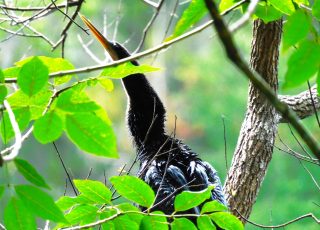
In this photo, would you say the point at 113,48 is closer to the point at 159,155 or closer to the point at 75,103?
the point at 159,155

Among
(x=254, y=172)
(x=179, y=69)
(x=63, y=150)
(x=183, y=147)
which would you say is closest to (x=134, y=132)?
(x=183, y=147)

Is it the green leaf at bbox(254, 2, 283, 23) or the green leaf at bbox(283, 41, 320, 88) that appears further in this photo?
the green leaf at bbox(254, 2, 283, 23)

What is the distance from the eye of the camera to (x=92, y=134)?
3.97ft

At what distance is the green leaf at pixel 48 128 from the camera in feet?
4.09

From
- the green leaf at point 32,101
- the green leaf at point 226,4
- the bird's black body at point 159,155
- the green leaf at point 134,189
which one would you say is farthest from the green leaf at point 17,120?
the bird's black body at point 159,155

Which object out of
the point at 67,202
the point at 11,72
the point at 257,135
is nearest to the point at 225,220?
the point at 67,202

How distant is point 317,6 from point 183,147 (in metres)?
1.90

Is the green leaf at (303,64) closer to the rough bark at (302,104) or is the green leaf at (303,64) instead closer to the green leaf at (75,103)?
the green leaf at (75,103)

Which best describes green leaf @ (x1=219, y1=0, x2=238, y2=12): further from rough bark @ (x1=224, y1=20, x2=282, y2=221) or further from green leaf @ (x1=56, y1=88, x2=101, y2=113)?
rough bark @ (x1=224, y1=20, x2=282, y2=221)

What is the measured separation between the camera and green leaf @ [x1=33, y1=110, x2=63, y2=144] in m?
1.25

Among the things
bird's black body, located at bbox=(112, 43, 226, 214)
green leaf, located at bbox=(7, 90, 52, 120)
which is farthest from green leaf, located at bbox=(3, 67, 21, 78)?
bird's black body, located at bbox=(112, 43, 226, 214)

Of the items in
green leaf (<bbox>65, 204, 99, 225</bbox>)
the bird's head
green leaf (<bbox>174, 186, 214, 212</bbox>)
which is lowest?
green leaf (<bbox>65, 204, 99, 225</bbox>)

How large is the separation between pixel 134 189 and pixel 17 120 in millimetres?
332

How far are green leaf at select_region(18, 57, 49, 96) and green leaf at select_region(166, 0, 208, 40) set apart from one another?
0.25 m
